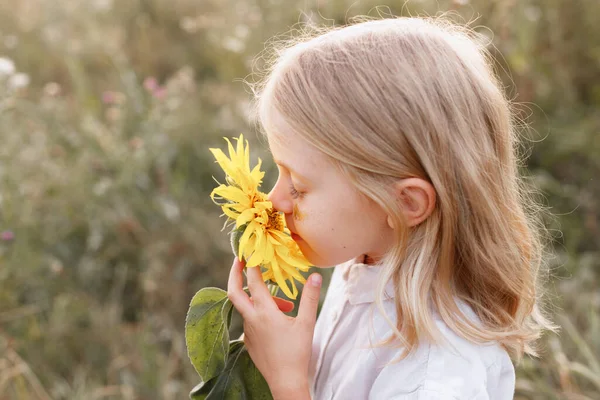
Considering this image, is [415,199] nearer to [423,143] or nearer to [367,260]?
[423,143]

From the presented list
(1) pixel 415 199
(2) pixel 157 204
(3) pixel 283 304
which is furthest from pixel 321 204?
(2) pixel 157 204

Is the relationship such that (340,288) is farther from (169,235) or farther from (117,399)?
(169,235)

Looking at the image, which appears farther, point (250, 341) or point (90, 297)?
point (90, 297)

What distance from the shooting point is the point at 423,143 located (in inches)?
48.1

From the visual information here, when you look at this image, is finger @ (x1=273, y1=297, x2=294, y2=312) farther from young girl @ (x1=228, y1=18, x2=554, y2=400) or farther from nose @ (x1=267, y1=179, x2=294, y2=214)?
nose @ (x1=267, y1=179, x2=294, y2=214)

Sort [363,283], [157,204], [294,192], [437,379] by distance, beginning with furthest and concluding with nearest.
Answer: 1. [157,204]
2. [363,283]
3. [294,192]
4. [437,379]

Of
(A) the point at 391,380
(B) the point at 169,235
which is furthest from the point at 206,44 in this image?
(A) the point at 391,380

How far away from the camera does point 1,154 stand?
2.64 meters

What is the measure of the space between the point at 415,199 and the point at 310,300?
0.88 ft

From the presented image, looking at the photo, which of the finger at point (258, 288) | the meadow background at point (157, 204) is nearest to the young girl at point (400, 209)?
the finger at point (258, 288)

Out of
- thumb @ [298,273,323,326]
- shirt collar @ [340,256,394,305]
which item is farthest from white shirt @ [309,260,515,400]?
thumb @ [298,273,323,326]

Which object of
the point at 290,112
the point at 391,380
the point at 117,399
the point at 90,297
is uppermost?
the point at 290,112

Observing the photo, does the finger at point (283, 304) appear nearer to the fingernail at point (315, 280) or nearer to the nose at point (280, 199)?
the fingernail at point (315, 280)

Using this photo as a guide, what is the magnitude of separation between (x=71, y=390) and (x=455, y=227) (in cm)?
171
